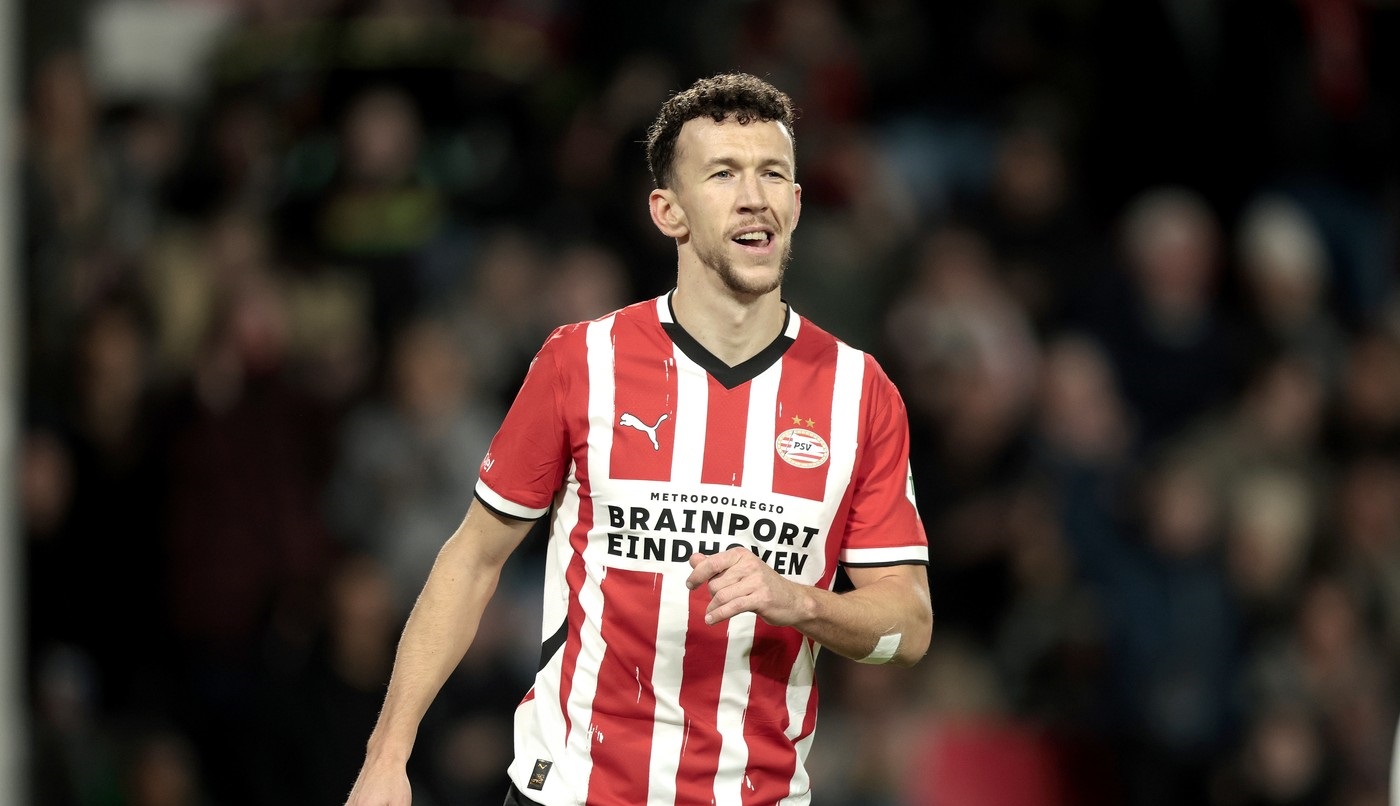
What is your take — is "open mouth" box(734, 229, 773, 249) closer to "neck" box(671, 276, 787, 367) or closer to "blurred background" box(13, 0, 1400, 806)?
"neck" box(671, 276, 787, 367)

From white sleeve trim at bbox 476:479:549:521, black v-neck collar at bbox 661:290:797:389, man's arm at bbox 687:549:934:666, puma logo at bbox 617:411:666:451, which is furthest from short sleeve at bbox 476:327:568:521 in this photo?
man's arm at bbox 687:549:934:666

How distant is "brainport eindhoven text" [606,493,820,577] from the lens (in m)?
3.90

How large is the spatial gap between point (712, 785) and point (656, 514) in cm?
59

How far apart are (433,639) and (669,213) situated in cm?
106

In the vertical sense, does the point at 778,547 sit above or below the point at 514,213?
below

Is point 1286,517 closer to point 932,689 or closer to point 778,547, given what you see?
point 932,689

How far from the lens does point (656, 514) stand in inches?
154

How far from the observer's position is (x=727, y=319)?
13.3ft

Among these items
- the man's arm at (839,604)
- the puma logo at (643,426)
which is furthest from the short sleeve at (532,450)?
the man's arm at (839,604)

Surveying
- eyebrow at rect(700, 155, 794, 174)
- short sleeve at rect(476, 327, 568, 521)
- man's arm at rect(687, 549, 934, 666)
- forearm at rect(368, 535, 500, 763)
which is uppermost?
eyebrow at rect(700, 155, 794, 174)

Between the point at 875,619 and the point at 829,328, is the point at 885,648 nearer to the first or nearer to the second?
the point at 875,619

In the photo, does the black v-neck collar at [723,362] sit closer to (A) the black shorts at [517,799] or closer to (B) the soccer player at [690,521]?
(B) the soccer player at [690,521]

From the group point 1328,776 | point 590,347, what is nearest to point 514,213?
point 1328,776

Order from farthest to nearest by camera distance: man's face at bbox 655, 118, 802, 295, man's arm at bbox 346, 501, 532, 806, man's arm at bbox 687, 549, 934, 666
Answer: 1. man's face at bbox 655, 118, 802, 295
2. man's arm at bbox 346, 501, 532, 806
3. man's arm at bbox 687, 549, 934, 666
